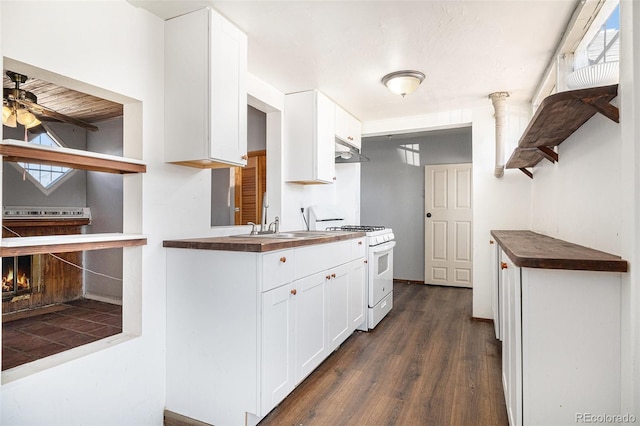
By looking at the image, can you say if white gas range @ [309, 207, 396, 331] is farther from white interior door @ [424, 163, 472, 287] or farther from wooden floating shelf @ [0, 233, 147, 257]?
wooden floating shelf @ [0, 233, 147, 257]

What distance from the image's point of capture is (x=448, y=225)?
5.45m

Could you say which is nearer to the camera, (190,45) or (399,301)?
(190,45)

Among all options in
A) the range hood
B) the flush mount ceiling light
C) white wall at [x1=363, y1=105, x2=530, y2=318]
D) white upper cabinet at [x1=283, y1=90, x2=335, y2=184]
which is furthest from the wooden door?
white wall at [x1=363, y1=105, x2=530, y2=318]

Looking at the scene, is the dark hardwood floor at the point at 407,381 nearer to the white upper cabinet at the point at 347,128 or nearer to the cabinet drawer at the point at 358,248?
the cabinet drawer at the point at 358,248

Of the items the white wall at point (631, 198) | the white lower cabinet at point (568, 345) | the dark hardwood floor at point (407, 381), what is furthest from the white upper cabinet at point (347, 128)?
the white lower cabinet at point (568, 345)

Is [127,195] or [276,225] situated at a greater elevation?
[127,195]

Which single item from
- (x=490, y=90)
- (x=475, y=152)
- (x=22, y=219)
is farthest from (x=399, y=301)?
→ (x=22, y=219)

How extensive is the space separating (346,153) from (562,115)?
7.95 feet

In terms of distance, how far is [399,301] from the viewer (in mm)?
4500

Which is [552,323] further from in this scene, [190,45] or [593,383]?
[190,45]

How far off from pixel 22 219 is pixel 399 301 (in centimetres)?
478

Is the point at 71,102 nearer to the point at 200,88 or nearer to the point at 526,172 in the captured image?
the point at 200,88

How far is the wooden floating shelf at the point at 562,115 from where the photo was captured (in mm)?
1395

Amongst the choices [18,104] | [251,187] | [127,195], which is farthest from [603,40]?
[18,104]
